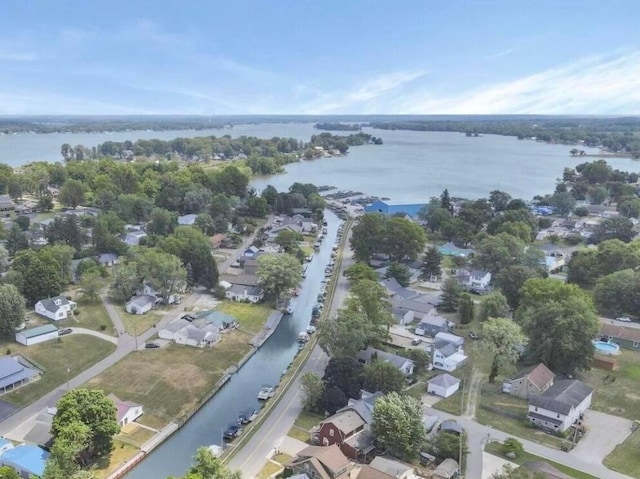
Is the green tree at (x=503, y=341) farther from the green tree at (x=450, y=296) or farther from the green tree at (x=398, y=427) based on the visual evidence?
the green tree at (x=450, y=296)

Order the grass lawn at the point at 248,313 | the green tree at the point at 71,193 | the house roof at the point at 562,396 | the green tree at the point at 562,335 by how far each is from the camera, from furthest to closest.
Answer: the green tree at the point at 71,193 < the grass lawn at the point at 248,313 < the green tree at the point at 562,335 < the house roof at the point at 562,396

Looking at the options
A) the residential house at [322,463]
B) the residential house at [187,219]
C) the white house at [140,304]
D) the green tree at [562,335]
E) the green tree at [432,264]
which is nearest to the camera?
the residential house at [322,463]

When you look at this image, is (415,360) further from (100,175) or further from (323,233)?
(100,175)

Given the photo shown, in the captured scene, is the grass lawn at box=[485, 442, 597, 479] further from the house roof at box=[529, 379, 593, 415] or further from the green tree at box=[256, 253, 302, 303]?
the green tree at box=[256, 253, 302, 303]

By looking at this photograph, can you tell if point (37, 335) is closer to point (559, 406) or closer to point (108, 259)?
point (108, 259)

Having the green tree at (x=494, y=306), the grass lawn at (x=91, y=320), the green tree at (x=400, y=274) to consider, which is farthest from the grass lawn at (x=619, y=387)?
the grass lawn at (x=91, y=320)

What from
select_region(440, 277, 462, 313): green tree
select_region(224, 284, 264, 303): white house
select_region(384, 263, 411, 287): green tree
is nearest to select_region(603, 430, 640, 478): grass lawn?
select_region(440, 277, 462, 313): green tree

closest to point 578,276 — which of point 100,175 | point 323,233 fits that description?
point 323,233
